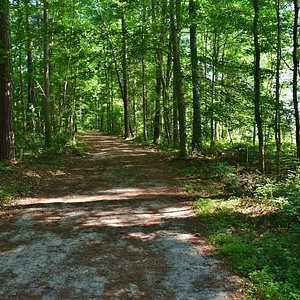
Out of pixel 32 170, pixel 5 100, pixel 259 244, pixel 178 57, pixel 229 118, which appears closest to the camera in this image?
pixel 259 244

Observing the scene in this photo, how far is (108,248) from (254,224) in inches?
122

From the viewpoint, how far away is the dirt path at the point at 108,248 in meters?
4.85

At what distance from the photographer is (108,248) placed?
20.8 ft

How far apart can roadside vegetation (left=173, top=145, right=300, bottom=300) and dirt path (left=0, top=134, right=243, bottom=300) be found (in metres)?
0.33

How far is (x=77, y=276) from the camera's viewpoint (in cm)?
521

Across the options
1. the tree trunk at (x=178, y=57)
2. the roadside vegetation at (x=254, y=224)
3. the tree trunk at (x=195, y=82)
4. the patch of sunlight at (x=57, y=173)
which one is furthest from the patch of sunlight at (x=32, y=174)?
the tree trunk at (x=195, y=82)

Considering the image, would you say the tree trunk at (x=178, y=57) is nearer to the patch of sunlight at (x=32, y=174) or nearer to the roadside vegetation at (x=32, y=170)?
the roadside vegetation at (x=32, y=170)

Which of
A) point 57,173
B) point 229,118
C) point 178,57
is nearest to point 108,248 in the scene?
point 57,173

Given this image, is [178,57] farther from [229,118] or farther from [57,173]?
[57,173]

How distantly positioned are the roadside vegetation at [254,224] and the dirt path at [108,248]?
0.33 m

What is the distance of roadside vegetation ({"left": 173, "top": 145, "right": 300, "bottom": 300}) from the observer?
5.04 metres

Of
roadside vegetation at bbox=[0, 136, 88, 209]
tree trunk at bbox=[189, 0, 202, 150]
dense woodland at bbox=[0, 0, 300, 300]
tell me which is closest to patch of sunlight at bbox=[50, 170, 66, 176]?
roadside vegetation at bbox=[0, 136, 88, 209]

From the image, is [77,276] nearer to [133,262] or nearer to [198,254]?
[133,262]

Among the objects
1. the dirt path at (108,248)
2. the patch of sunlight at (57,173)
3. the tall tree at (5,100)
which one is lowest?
the dirt path at (108,248)
